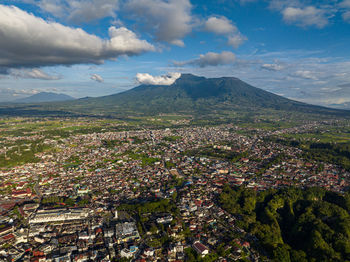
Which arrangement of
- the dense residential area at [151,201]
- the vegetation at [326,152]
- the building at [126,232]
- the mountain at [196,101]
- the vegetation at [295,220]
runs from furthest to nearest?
the mountain at [196,101] < the vegetation at [326,152] < the building at [126,232] < the vegetation at [295,220] < the dense residential area at [151,201]

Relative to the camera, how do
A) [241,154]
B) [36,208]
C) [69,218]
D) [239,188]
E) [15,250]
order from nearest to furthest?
[15,250] < [69,218] < [36,208] < [239,188] < [241,154]

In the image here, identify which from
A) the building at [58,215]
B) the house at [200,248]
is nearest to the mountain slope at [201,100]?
the building at [58,215]

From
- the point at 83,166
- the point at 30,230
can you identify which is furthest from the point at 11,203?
the point at 83,166

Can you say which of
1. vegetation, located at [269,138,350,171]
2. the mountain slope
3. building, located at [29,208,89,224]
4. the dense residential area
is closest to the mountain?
the mountain slope

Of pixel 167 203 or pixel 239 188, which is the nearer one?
pixel 167 203

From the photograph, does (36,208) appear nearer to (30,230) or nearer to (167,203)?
(30,230)

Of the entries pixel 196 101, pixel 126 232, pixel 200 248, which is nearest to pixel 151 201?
pixel 126 232

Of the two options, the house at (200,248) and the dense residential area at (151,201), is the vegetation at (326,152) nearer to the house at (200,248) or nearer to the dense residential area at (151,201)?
the dense residential area at (151,201)
